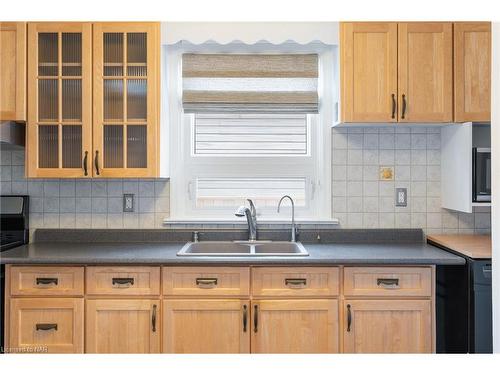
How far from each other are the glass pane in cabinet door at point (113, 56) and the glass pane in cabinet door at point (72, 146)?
37cm

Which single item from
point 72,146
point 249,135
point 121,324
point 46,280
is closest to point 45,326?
point 46,280

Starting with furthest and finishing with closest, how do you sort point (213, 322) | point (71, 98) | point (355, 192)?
point (355, 192), point (71, 98), point (213, 322)

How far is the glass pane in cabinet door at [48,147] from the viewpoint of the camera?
2463 millimetres

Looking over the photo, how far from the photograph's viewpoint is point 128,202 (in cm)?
276

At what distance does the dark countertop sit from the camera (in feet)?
7.12

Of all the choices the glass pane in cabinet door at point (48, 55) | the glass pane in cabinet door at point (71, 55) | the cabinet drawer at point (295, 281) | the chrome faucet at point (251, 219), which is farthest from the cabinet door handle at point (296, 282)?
the glass pane in cabinet door at point (48, 55)

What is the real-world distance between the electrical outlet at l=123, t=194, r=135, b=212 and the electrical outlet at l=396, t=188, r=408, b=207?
5.58ft

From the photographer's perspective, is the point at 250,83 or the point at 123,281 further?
the point at 250,83

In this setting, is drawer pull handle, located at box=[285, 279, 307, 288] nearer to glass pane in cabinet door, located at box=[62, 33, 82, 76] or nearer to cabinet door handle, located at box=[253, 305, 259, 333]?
cabinet door handle, located at box=[253, 305, 259, 333]

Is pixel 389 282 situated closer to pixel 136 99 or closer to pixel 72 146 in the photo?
pixel 136 99

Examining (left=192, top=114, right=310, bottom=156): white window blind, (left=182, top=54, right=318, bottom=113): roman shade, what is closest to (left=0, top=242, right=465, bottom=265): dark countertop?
(left=192, top=114, right=310, bottom=156): white window blind

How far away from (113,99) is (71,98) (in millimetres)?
236

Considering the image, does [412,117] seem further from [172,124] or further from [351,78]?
[172,124]
